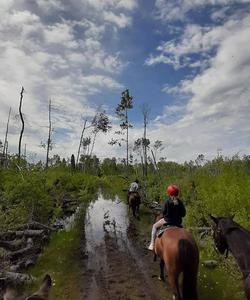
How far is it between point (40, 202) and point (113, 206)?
1098 centimetres

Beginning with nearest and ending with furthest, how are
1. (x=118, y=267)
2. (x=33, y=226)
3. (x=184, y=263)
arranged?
(x=184, y=263), (x=118, y=267), (x=33, y=226)

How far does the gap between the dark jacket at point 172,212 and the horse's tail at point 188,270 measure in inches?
68.7

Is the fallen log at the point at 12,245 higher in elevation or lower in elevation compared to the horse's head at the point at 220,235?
lower

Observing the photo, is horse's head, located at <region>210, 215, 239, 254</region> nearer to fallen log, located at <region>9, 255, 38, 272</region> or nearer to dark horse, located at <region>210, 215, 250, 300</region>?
dark horse, located at <region>210, 215, 250, 300</region>

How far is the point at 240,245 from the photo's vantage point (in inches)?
239

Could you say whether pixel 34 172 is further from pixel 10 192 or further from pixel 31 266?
pixel 31 266

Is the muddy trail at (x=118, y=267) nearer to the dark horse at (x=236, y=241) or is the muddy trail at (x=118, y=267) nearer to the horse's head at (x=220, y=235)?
the horse's head at (x=220, y=235)

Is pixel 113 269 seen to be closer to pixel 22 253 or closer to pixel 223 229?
pixel 22 253

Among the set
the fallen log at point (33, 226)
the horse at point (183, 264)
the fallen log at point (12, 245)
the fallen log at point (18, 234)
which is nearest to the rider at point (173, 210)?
the horse at point (183, 264)

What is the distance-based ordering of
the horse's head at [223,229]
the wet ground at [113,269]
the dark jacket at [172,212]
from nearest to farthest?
the horse's head at [223,229] → the wet ground at [113,269] → the dark jacket at [172,212]

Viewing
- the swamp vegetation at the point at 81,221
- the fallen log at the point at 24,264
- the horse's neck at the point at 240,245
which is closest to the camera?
the horse's neck at the point at 240,245

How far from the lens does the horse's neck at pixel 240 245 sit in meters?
5.82

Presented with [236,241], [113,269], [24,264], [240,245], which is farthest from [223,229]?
[24,264]

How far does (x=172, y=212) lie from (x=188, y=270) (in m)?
2.07
